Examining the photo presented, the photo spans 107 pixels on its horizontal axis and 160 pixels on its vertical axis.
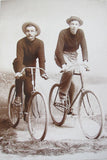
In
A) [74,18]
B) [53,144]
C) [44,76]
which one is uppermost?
[74,18]

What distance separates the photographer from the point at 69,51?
8.18 ft

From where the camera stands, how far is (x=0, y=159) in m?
2.20

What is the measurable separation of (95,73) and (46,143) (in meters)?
1.02

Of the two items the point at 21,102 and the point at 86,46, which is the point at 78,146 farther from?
the point at 86,46

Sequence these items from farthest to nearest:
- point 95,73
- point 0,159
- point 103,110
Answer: point 95,73, point 103,110, point 0,159

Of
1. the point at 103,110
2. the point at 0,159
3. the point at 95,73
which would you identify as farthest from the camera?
the point at 95,73

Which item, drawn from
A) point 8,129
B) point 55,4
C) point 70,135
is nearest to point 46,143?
point 70,135

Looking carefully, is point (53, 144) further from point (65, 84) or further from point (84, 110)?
Answer: point (65, 84)

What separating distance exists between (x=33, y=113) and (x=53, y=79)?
0.47m

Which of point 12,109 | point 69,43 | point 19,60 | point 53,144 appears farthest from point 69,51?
point 53,144

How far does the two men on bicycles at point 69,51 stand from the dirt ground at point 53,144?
38cm

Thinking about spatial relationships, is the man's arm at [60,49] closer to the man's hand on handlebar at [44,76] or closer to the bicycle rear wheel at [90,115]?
the man's hand on handlebar at [44,76]

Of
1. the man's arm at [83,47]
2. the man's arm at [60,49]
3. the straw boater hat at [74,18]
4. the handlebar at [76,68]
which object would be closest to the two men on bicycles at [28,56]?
the man's arm at [60,49]

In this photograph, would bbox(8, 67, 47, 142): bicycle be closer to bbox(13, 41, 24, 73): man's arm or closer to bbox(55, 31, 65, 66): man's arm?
bbox(13, 41, 24, 73): man's arm
